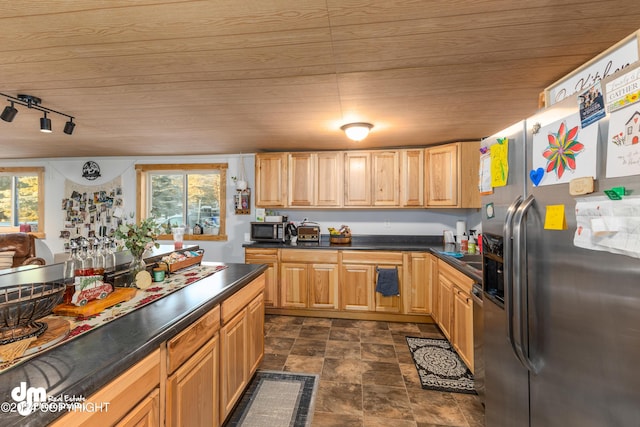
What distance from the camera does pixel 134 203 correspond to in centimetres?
468

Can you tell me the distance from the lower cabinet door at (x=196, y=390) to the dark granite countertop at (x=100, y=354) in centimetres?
21

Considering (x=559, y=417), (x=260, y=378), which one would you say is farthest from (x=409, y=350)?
(x=559, y=417)

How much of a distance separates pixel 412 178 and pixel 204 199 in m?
3.27

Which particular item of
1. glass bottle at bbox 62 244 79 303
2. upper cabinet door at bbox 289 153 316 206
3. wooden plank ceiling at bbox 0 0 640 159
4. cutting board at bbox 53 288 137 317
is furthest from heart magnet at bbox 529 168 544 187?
upper cabinet door at bbox 289 153 316 206

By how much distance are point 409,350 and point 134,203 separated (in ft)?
15.4

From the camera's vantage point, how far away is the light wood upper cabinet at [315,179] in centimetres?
381

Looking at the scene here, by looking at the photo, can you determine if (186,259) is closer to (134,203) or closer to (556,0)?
(556,0)

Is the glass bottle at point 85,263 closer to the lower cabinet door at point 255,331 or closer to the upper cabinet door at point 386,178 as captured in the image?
the lower cabinet door at point 255,331

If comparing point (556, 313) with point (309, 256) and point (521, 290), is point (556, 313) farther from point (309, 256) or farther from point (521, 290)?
point (309, 256)

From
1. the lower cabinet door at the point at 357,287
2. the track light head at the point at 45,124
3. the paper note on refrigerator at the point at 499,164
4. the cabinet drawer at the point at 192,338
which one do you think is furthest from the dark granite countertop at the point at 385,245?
the track light head at the point at 45,124

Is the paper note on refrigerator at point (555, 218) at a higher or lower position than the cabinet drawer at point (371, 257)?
higher

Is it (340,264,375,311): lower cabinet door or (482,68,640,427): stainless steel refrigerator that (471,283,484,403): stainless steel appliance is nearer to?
(482,68,640,427): stainless steel refrigerator

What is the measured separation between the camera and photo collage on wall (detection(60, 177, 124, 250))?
15.4 ft

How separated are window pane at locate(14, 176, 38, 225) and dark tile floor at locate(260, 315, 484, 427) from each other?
475cm
